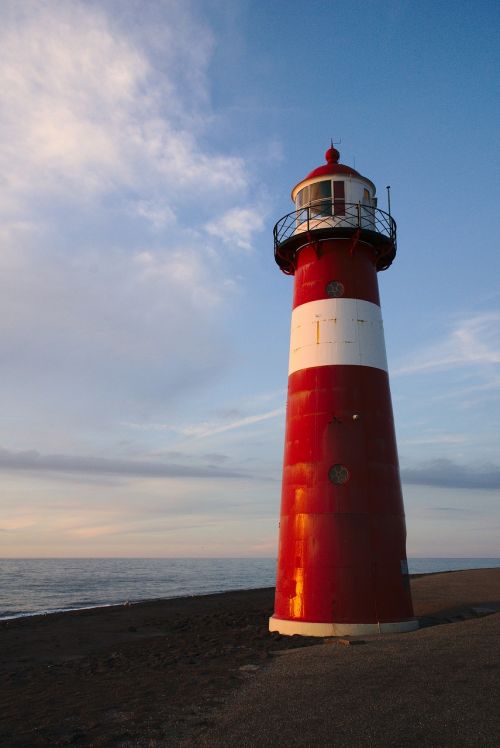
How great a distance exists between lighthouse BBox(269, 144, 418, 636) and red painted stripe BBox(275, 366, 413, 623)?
23mm

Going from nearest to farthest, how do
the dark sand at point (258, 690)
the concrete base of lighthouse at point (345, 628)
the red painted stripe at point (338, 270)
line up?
1. the dark sand at point (258, 690)
2. the concrete base of lighthouse at point (345, 628)
3. the red painted stripe at point (338, 270)

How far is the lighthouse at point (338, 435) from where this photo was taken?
1354 centimetres

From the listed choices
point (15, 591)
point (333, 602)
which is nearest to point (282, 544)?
point (333, 602)

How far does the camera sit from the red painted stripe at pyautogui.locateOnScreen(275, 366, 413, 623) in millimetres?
13492

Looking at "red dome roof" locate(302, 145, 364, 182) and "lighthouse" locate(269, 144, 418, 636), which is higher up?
"red dome roof" locate(302, 145, 364, 182)

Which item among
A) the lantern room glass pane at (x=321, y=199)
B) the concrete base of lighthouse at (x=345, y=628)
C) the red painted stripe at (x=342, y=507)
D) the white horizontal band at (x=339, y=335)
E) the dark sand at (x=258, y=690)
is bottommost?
the dark sand at (x=258, y=690)

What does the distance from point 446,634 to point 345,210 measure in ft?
32.2

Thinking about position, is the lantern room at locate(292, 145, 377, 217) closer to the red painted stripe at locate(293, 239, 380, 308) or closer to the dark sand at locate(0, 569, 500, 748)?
the red painted stripe at locate(293, 239, 380, 308)

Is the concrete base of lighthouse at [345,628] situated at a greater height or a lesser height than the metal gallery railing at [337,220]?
lesser

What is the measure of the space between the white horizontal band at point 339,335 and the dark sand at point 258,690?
241 inches

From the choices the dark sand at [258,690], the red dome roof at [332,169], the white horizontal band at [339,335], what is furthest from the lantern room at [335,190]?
the dark sand at [258,690]

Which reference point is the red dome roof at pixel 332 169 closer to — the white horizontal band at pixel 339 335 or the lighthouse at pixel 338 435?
the lighthouse at pixel 338 435

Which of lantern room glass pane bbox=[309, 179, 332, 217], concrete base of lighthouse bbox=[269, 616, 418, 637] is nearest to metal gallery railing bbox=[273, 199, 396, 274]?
A: lantern room glass pane bbox=[309, 179, 332, 217]

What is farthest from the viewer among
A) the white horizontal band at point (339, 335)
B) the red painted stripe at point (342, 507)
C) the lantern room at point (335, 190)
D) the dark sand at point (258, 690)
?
the lantern room at point (335, 190)
